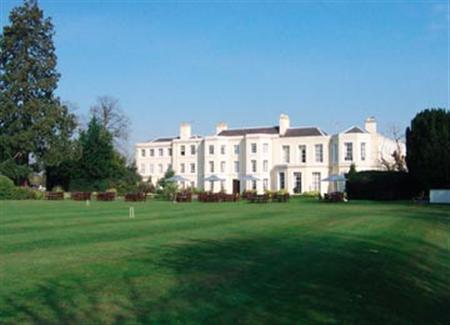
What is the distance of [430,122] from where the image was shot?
47.1m

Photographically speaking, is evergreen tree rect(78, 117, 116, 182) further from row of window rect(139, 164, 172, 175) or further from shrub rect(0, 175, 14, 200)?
row of window rect(139, 164, 172, 175)

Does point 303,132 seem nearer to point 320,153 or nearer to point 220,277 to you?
point 320,153

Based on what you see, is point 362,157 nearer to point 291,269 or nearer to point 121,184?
point 121,184

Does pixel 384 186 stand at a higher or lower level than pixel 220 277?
higher

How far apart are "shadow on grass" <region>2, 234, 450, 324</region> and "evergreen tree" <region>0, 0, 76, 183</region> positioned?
173 feet

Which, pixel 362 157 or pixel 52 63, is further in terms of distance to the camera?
pixel 362 157

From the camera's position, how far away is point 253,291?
28.0ft

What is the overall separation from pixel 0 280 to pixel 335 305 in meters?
4.98

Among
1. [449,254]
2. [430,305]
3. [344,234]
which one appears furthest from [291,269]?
[344,234]

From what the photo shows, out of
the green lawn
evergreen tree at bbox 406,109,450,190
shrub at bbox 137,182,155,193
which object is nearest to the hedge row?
shrub at bbox 137,182,155,193

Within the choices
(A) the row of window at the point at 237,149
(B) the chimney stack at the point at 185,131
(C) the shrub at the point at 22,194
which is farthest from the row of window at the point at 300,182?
(C) the shrub at the point at 22,194

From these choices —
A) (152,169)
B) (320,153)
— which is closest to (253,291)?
(320,153)

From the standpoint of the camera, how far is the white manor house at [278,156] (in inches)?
2985

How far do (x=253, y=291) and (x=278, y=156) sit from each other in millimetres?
73865
